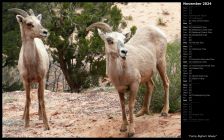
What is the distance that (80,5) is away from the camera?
1844 cm

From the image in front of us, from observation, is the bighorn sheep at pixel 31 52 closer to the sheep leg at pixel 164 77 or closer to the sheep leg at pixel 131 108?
the sheep leg at pixel 131 108

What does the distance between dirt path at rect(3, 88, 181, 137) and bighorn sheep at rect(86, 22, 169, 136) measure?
42cm

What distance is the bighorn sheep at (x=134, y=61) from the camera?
10.3 m

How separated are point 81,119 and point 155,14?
55.7 ft

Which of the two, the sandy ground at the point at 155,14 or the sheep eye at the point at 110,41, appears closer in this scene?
the sheep eye at the point at 110,41

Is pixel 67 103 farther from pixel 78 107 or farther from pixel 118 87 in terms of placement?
pixel 118 87

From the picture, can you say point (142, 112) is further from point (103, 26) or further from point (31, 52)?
point (31, 52)

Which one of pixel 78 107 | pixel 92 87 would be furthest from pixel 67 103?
pixel 92 87

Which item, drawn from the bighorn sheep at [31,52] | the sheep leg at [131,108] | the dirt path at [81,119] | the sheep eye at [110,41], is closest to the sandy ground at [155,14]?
the dirt path at [81,119]

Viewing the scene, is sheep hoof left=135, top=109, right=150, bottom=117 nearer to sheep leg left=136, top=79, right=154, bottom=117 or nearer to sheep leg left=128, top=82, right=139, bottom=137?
sheep leg left=136, top=79, right=154, bottom=117

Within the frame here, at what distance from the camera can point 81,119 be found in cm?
1222

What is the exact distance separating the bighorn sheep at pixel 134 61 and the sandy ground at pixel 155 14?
12.8 metres

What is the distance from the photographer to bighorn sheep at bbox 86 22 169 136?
10289 mm

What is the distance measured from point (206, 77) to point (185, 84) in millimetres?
390
